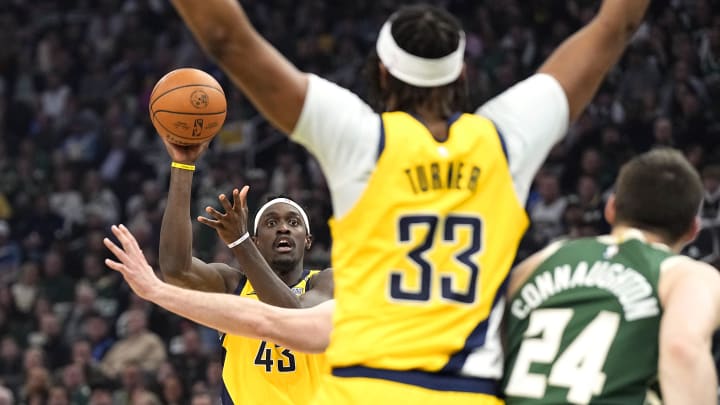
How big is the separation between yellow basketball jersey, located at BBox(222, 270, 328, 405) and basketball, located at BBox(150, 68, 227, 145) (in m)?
1.44

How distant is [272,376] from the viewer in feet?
21.4

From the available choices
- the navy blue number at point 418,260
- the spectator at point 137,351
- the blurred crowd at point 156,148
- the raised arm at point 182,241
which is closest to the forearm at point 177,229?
the raised arm at point 182,241

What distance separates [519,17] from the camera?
17.0 m

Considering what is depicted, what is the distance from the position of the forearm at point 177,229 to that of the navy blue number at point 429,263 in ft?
5.63

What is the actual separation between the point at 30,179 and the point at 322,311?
47.5ft

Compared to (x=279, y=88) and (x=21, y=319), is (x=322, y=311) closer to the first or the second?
(x=279, y=88)

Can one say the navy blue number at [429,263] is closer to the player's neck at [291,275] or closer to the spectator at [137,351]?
the player's neck at [291,275]

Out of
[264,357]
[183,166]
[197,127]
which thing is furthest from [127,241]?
[264,357]

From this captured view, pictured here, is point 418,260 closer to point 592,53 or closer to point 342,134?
point 342,134

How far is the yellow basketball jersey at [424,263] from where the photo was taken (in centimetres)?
348

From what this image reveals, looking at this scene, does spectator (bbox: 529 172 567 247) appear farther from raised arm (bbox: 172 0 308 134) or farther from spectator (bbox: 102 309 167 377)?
raised arm (bbox: 172 0 308 134)

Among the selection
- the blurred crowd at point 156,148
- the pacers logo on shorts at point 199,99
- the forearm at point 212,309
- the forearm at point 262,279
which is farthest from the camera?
the blurred crowd at point 156,148

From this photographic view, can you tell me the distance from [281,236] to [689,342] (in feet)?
12.6

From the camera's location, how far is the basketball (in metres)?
5.01
